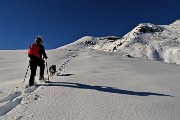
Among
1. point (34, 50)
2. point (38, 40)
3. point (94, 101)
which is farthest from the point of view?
point (38, 40)

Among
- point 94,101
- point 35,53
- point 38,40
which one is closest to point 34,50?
point 35,53

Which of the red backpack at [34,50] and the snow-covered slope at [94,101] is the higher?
the red backpack at [34,50]

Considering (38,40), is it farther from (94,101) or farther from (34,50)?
(94,101)

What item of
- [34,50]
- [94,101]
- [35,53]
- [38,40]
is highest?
[38,40]

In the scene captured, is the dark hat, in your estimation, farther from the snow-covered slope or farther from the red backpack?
the snow-covered slope

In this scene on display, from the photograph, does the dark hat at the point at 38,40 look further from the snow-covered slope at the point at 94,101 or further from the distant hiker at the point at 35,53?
the snow-covered slope at the point at 94,101

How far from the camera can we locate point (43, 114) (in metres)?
6.54

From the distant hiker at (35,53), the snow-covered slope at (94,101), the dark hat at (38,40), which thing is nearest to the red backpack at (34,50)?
the distant hiker at (35,53)

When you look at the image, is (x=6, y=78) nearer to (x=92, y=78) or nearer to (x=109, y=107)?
(x=92, y=78)

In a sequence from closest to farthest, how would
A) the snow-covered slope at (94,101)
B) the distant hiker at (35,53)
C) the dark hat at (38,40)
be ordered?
the snow-covered slope at (94,101), the distant hiker at (35,53), the dark hat at (38,40)

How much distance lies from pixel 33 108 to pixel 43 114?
0.54m

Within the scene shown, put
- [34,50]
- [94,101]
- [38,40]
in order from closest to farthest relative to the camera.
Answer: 1. [94,101]
2. [34,50]
3. [38,40]

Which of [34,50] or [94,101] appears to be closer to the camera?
[94,101]

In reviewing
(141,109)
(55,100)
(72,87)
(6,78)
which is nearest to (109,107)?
(141,109)
